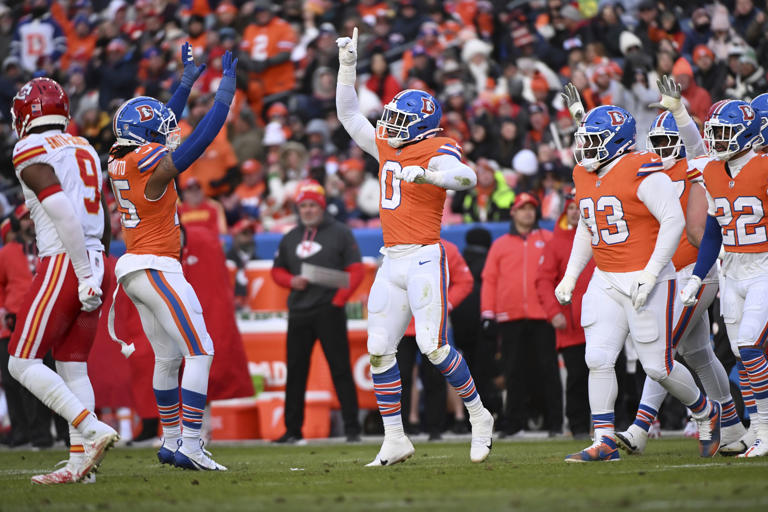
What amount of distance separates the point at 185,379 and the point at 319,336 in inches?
154


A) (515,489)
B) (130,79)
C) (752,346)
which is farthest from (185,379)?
(130,79)

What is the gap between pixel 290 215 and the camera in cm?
1603

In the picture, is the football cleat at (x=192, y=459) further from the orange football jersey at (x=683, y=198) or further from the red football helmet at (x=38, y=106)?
the orange football jersey at (x=683, y=198)

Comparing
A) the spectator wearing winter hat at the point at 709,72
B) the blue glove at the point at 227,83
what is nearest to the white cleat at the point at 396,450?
the blue glove at the point at 227,83

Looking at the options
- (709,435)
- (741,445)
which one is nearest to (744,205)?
(709,435)

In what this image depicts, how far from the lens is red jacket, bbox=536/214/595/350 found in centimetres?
1101

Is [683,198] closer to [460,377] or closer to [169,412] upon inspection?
[460,377]

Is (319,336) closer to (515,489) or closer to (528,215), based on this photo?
(528,215)

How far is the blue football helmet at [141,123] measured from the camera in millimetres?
7910

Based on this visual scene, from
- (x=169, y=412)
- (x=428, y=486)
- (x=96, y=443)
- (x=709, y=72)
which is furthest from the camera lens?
(x=709, y=72)

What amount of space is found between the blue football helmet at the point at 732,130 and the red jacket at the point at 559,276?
10.4ft

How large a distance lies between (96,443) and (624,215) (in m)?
3.40

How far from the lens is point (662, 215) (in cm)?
742

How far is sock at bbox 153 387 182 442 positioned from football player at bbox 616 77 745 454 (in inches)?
113
